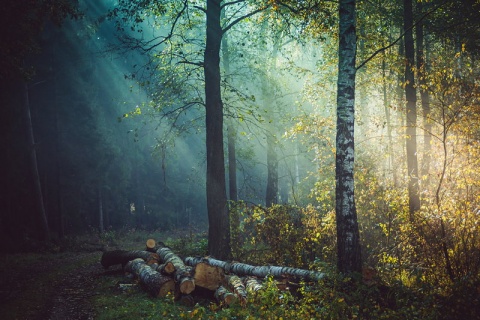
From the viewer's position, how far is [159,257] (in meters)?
11.3

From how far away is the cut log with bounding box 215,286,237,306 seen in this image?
710 cm

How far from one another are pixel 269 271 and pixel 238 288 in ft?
4.27

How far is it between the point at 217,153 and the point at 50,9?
7409 mm

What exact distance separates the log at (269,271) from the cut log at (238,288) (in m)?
0.78

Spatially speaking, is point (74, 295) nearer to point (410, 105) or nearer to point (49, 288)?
point (49, 288)

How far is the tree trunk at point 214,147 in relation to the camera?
11.4 metres

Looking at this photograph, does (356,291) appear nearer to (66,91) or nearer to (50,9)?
(50,9)

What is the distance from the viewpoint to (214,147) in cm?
1155

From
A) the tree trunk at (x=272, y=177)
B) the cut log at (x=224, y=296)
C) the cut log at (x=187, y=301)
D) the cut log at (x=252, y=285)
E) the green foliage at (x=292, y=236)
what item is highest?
the tree trunk at (x=272, y=177)

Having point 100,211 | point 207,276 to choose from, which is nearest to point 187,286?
point 207,276

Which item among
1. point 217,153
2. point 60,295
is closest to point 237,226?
point 217,153

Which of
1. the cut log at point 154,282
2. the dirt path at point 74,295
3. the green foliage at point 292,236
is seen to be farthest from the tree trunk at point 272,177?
the cut log at point 154,282

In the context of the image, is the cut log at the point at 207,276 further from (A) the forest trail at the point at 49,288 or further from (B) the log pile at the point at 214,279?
(A) the forest trail at the point at 49,288

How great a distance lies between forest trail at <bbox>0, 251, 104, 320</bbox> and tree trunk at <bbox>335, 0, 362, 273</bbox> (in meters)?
5.70
